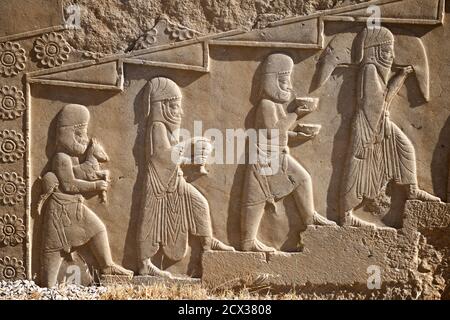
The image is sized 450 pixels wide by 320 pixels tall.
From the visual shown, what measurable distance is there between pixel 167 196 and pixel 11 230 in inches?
47.4

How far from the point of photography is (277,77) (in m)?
5.61

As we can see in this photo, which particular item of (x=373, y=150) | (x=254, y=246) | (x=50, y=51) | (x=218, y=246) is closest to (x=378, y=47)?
(x=373, y=150)

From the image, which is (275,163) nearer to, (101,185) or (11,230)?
(101,185)

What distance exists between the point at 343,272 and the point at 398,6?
6.47ft

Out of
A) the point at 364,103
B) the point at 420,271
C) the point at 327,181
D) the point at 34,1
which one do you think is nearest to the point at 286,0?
the point at 364,103

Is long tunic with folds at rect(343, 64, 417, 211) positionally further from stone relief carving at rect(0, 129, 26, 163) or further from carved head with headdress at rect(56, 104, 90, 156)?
stone relief carving at rect(0, 129, 26, 163)

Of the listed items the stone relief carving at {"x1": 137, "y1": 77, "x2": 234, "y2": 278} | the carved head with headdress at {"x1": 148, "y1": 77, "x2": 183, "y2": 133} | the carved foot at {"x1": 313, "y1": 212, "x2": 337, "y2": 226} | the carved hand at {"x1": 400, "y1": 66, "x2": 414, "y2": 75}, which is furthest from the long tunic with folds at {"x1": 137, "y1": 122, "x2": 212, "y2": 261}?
the carved hand at {"x1": 400, "y1": 66, "x2": 414, "y2": 75}

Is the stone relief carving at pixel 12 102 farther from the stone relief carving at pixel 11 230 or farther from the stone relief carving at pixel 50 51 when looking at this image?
the stone relief carving at pixel 11 230

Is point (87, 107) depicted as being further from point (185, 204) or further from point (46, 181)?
point (185, 204)

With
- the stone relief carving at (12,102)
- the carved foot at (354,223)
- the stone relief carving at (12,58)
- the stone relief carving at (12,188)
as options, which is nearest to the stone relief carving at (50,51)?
the stone relief carving at (12,58)

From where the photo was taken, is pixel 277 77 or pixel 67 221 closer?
pixel 277 77

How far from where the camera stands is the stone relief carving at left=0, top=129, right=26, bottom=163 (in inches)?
227

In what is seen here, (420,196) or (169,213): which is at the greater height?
(420,196)

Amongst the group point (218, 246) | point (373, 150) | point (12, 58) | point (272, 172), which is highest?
point (12, 58)
